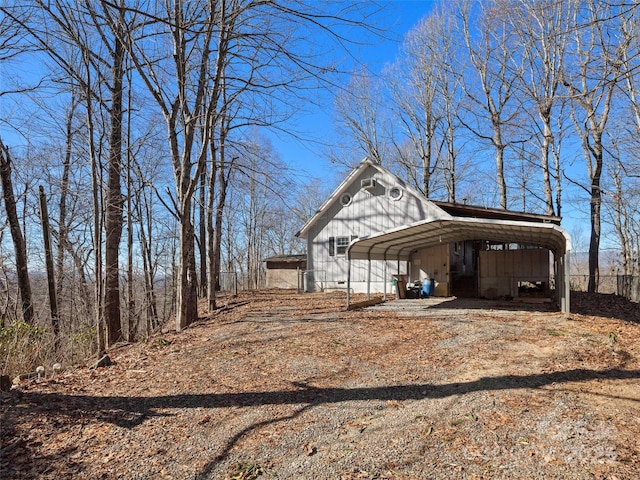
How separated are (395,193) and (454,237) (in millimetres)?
3973

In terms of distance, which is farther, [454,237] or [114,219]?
[454,237]

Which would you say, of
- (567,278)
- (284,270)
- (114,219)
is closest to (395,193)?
(567,278)

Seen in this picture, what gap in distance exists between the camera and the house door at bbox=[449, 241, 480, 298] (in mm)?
15852

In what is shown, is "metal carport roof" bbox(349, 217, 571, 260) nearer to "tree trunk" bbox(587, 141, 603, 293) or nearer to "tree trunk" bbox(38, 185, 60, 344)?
"tree trunk" bbox(587, 141, 603, 293)

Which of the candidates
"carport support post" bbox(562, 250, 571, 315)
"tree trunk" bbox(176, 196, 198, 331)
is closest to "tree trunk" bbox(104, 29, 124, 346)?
"tree trunk" bbox(176, 196, 198, 331)

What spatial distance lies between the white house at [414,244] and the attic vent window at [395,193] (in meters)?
0.04

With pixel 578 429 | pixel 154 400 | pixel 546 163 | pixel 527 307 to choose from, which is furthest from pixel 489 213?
pixel 154 400

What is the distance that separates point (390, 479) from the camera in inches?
119

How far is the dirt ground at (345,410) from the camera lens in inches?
129

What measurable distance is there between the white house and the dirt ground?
14.6 feet

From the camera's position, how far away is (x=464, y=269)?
669 inches

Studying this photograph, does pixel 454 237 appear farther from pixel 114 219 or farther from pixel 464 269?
pixel 114 219

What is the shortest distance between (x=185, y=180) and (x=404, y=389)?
7.03m

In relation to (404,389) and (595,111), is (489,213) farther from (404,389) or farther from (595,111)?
(404,389)
